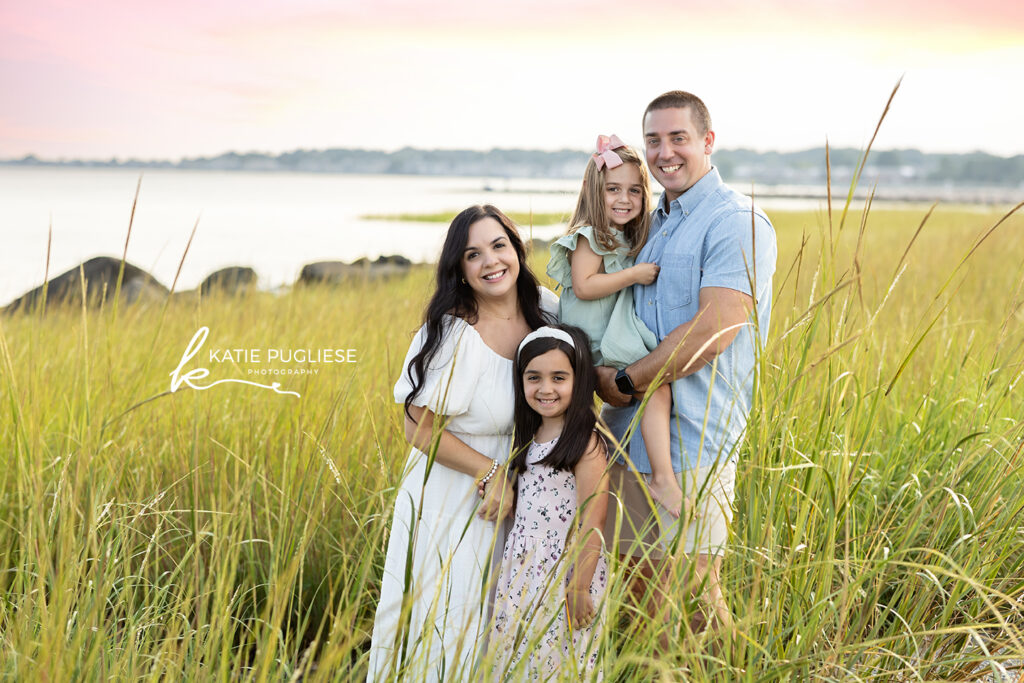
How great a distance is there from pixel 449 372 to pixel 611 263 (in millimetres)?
719

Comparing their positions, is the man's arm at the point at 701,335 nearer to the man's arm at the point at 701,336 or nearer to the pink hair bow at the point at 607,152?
the man's arm at the point at 701,336

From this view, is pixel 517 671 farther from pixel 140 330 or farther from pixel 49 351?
pixel 140 330

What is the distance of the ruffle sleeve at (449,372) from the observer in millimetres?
2615

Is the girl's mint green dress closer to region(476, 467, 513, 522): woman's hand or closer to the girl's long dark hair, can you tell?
the girl's long dark hair

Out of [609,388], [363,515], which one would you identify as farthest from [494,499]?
[363,515]

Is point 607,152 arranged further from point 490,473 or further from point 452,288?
point 490,473

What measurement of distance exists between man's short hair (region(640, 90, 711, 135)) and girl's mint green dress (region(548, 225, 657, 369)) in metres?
0.48

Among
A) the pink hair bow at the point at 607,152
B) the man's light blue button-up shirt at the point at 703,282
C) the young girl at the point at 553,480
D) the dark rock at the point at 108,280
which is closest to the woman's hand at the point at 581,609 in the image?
the young girl at the point at 553,480

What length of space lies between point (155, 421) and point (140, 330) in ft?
9.20

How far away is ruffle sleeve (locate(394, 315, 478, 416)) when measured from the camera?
262 cm

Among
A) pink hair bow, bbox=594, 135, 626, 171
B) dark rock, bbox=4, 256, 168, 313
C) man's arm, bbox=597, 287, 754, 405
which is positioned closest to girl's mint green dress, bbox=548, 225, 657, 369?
man's arm, bbox=597, 287, 754, 405

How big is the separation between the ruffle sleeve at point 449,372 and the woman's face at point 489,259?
0.53 feet

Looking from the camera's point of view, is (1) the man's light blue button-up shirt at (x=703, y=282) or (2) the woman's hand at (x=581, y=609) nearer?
(2) the woman's hand at (x=581, y=609)

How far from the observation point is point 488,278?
271 centimetres
